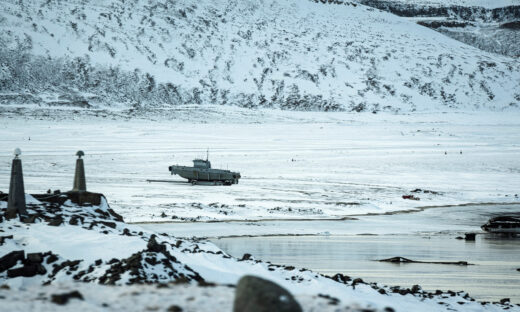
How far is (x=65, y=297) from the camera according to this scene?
6246 millimetres

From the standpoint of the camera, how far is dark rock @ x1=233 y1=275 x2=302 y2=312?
16.8ft

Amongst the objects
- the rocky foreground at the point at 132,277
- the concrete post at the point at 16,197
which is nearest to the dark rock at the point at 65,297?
the rocky foreground at the point at 132,277

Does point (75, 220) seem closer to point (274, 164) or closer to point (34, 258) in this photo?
point (34, 258)

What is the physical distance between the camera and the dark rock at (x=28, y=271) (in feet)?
34.1

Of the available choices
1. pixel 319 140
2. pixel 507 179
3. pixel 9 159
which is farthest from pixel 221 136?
pixel 507 179

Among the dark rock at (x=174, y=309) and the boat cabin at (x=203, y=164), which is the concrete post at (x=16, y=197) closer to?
the dark rock at (x=174, y=309)

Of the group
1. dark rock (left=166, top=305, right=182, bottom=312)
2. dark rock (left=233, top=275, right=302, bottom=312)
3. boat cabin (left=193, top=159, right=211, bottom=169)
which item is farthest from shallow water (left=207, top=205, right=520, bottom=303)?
boat cabin (left=193, top=159, right=211, bottom=169)

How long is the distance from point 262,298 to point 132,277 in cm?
510

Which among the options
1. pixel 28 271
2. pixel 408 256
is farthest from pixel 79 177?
pixel 408 256

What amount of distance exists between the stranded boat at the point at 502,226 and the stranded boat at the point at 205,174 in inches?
740

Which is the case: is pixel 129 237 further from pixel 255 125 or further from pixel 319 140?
pixel 255 125

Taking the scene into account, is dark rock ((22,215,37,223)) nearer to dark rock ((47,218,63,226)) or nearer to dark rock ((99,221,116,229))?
dark rock ((47,218,63,226))

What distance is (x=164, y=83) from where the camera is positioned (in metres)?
143

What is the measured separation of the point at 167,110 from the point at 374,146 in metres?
57.8
